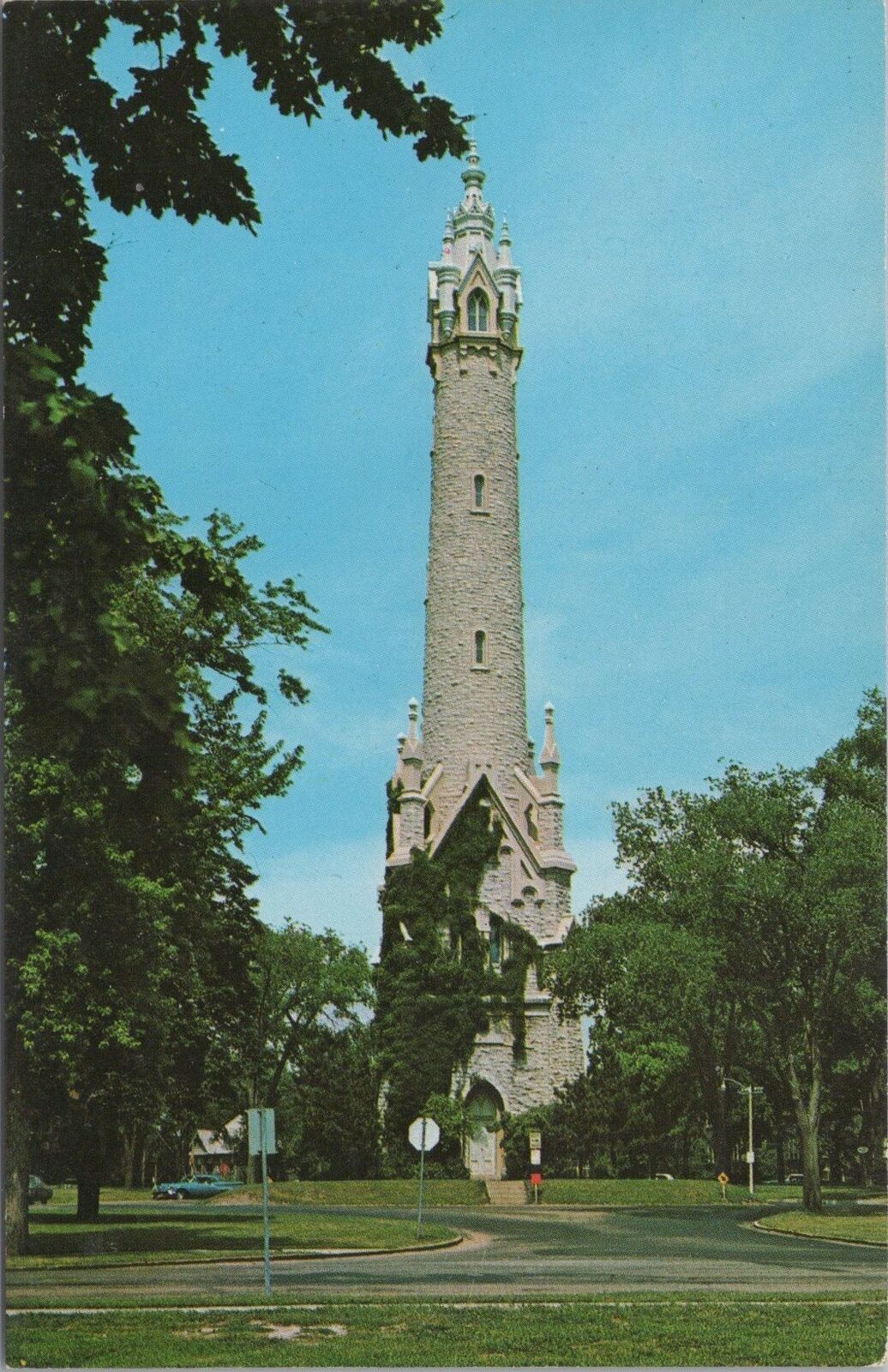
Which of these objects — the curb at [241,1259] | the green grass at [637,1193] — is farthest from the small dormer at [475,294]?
the curb at [241,1259]

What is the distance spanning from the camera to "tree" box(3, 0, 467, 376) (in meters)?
Result: 10.1

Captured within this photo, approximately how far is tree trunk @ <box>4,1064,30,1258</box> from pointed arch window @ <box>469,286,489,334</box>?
33.7 metres

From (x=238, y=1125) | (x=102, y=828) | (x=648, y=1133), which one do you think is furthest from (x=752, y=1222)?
(x=238, y=1125)

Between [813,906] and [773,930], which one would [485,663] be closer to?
[773,930]

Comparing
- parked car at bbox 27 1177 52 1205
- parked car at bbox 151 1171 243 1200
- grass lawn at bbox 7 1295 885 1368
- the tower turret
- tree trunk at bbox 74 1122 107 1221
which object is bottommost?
parked car at bbox 151 1171 243 1200

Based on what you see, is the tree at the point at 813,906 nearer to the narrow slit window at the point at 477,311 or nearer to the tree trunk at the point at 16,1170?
the tree trunk at the point at 16,1170

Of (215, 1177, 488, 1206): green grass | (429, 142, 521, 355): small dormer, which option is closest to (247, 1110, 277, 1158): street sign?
(215, 1177, 488, 1206): green grass

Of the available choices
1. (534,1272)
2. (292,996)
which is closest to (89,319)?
(534,1272)

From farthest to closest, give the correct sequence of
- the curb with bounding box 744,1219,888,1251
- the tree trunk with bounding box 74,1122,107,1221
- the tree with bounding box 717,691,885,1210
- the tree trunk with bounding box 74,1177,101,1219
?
the tree with bounding box 717,691,885,1210
the tree trunk with bounding box 74,1177,101,1219
the tree trunk with bounding box 74,1122,107,1221
the curb with bounding box 744,1219,888,1251

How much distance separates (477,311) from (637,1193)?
2782 cm

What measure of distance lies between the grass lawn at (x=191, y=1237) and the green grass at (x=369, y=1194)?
2.23 m

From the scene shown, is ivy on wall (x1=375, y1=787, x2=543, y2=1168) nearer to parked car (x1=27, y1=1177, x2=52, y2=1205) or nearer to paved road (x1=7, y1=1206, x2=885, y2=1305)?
parked car (x1=27, y1=1177, x2=52, y2=1205)

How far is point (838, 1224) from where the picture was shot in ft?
83.5

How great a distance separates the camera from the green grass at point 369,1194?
2947 cm
